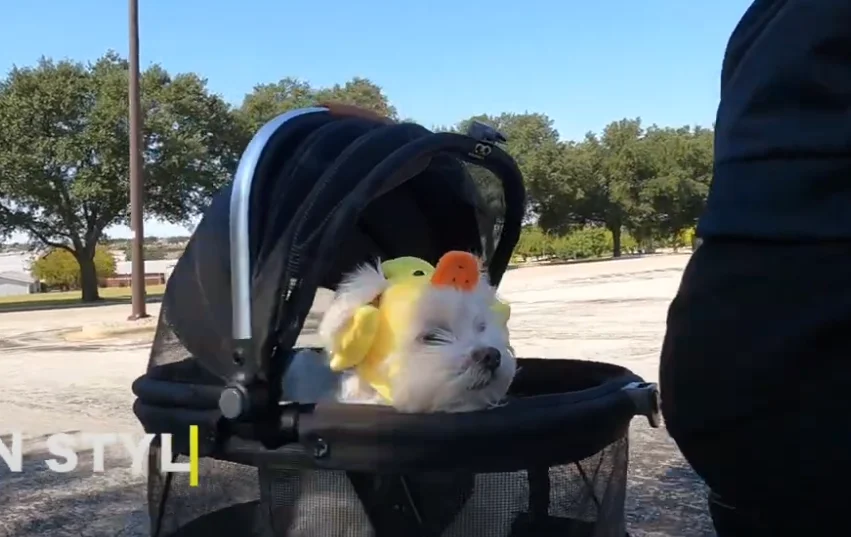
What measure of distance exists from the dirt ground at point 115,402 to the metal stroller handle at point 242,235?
85.9 inches

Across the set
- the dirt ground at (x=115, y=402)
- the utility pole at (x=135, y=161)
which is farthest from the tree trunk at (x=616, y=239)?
the utility pole at (x=135, y=161)

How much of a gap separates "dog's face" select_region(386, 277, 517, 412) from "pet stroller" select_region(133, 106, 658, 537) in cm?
12

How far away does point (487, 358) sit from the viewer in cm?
175

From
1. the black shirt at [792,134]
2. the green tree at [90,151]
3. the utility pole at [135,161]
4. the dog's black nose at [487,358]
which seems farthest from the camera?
the green tree at [90,151]

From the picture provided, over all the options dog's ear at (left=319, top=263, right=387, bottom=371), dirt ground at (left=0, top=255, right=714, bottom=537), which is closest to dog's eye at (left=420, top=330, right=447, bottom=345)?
dog's ear at (left=319, top=263, right=387, bottom=371)

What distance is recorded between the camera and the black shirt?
0.68m

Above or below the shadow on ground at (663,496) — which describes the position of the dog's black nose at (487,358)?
above

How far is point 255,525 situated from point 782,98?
59.3 inches

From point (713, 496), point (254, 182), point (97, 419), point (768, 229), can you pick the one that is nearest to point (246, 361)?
point (254, 182)

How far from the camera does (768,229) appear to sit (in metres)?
0.70

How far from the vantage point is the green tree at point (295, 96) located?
104ft

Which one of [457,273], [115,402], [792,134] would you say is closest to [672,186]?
[115,402]

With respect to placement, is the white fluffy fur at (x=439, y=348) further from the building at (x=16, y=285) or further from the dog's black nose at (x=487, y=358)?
the building at (x=16, y=285)

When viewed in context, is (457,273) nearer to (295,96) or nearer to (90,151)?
(90,151)
